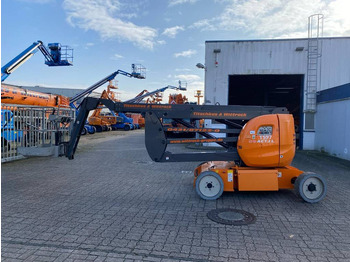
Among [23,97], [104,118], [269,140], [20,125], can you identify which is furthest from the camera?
[104,118]

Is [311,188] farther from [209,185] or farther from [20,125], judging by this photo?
[20,125]

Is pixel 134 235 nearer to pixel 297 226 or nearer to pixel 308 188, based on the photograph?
pixel 297 226

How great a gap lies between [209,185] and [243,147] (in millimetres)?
1220

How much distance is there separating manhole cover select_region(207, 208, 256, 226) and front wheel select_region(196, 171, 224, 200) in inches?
26.0

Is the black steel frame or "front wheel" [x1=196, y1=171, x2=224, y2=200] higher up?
the black steel frame

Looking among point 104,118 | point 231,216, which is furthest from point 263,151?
point 104,118

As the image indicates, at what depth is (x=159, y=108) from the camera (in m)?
6.53

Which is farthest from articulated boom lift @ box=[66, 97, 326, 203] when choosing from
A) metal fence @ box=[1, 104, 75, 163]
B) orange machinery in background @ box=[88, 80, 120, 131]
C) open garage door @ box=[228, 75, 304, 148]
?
orange machinery in background @ box=[88, 80, 120, 131]

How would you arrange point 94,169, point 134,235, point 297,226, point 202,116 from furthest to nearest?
1. point 94,169
2. point 202,116
3. point 297,226
4. point 134,235

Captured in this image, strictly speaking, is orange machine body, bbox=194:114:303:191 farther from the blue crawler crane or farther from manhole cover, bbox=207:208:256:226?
the blue crawler crane

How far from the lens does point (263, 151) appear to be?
20.6 feet

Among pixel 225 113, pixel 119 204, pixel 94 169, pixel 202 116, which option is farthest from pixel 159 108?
pixel 94 169

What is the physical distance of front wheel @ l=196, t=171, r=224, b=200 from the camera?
20.5 ft

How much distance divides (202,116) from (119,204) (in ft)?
9.29
